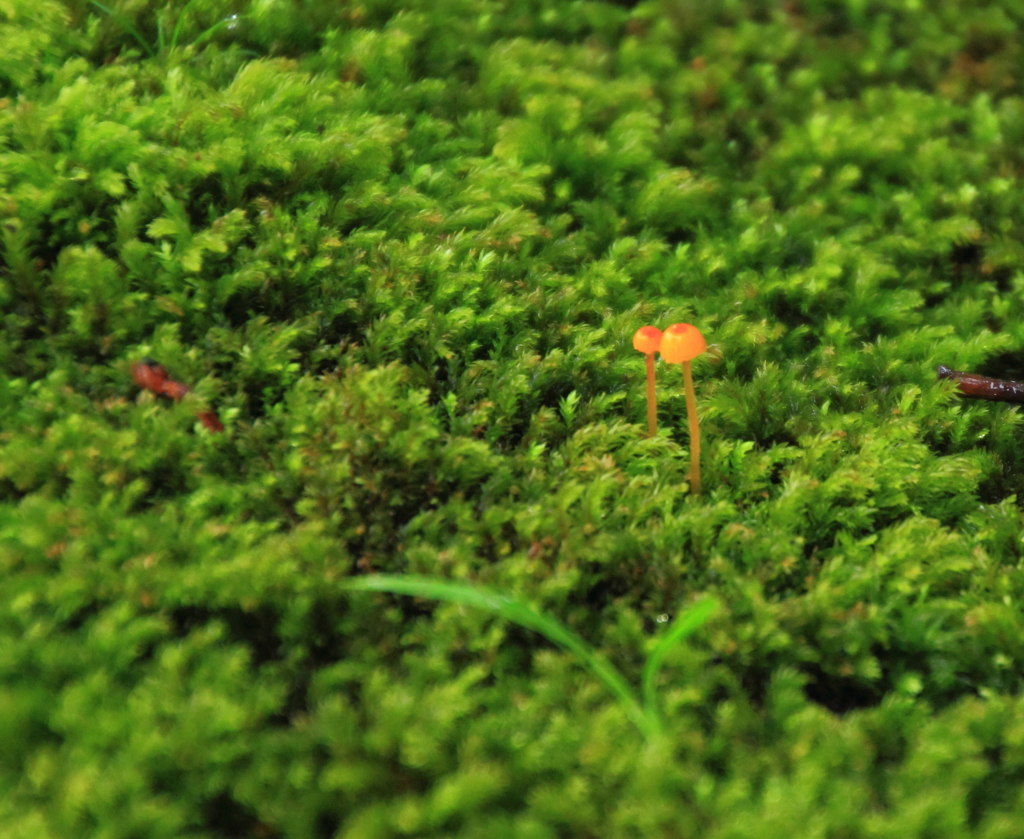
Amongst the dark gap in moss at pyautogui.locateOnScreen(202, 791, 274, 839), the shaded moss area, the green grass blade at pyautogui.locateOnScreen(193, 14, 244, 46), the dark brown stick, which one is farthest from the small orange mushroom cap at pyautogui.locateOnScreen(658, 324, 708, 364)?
the green grass blade at pyautogui.locateOnScreen(193, 14, 244, 46)

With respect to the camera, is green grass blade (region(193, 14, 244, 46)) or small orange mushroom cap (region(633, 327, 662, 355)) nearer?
small orange mushroom cap (region(633, 327, 662, 355))

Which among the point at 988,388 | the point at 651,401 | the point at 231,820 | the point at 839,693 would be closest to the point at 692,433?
the point at 651,401

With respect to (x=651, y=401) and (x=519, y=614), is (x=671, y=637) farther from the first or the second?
(x=651, y=401)

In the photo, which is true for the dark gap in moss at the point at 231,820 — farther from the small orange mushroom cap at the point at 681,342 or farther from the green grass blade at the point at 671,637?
the small orange mushroom cap at the point at 681,342

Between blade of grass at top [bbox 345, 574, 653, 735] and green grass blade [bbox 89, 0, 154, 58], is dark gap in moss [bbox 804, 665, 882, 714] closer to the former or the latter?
blade of grass at top [bbox 345, 574, 653, 735]

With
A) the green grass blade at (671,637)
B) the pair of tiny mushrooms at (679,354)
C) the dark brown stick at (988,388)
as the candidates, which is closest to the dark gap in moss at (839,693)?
the green grass blade at (671,637)

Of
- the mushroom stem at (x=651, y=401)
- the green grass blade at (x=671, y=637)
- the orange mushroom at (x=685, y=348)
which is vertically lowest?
the green grass blade at (x=671, y=637)

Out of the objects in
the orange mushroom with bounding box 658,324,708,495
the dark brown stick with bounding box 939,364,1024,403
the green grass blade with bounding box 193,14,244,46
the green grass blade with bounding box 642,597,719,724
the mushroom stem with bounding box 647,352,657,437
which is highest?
the green grass blade with bounding box 193,14,244,46
